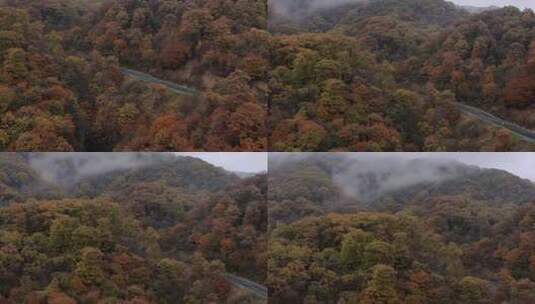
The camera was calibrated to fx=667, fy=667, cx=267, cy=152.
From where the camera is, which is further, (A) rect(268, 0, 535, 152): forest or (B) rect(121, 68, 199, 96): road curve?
(B) rect(121, 68, 199, 96): road curve

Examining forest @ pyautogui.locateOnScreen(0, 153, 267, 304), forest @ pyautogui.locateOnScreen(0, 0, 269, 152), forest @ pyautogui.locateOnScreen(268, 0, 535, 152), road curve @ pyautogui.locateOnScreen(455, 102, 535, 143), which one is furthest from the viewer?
forest @ pyautogui.locateOnScreen(0, 153, 267, 304)

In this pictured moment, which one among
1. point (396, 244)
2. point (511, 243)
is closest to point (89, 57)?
point (396, 244)

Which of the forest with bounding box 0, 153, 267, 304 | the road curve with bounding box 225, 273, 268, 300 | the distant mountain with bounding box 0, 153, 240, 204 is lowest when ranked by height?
the road curve with bounding box 225, 273, 268, 300

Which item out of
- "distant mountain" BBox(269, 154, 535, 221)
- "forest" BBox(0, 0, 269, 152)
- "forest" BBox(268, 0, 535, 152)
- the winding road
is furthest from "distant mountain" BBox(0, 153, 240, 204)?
"forest" BBox(268, 0, 535, 152)

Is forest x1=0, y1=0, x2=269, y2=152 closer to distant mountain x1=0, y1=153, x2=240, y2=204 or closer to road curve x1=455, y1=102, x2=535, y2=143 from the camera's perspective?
distant mountain x1=0, y1=153, x2=240, y2=204

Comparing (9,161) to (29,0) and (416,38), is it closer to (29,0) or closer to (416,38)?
(29,0)
